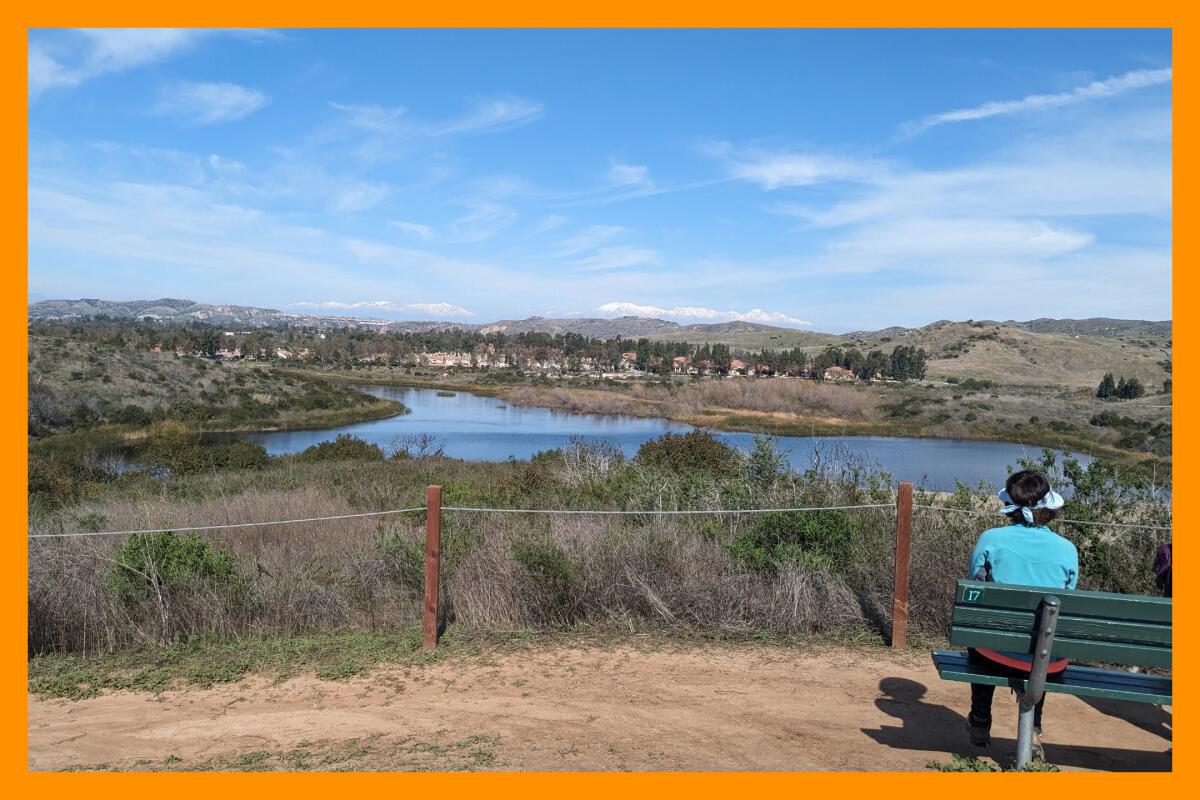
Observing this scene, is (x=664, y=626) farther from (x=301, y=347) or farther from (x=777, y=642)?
(x=301, y=347)

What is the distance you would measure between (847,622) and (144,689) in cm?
521

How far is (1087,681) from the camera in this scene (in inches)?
155

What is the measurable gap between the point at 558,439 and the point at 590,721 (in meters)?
34.2

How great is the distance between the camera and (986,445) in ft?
141

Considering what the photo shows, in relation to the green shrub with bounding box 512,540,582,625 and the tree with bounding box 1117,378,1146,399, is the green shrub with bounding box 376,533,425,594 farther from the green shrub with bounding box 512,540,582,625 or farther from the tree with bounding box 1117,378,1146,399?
the tree with bounding box 1117,378,1146,399

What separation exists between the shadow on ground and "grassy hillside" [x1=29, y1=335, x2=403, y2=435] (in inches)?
1530

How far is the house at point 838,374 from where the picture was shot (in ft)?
267

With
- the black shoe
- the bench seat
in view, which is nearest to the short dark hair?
the bench seat

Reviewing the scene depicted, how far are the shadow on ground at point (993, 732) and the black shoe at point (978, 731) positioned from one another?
8 centimetres

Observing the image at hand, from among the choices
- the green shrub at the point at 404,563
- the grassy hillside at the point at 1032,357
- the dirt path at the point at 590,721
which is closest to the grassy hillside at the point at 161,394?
the green shrub at the point at 404,563

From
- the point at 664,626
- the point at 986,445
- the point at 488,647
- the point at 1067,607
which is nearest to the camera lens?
the point at 1067,607

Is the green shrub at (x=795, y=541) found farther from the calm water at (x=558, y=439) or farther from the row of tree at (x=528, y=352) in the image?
the row of tree at (x=528, y=352)

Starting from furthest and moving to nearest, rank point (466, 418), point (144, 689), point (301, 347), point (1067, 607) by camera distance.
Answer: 1. point (301, 347)
2. point (466, 418)
3. point (144, 689)
4. point (1067, 607)

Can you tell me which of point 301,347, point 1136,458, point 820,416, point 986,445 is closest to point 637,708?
point 1136,458
